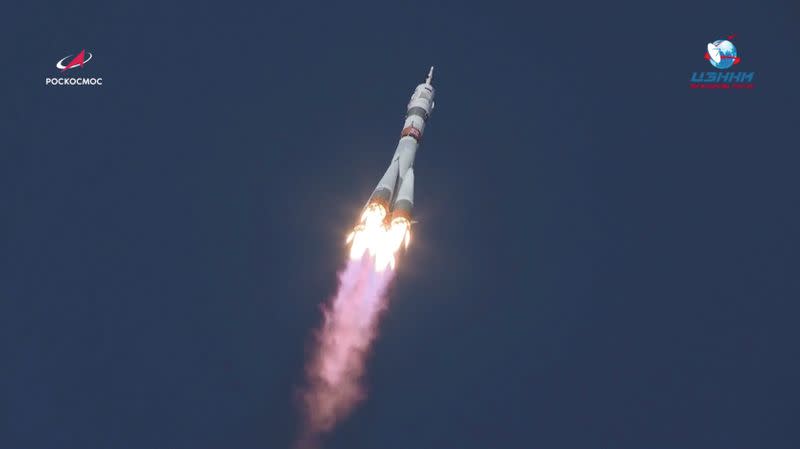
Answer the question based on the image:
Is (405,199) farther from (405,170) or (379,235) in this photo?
(405,170)

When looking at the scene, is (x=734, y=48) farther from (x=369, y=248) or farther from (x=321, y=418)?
(x=321, y=418)

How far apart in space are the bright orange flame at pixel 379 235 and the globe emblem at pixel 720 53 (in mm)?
48557

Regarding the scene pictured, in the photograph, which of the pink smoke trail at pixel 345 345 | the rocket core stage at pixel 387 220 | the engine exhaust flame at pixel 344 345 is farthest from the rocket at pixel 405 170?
the pink smoke trail at pixel 345 345

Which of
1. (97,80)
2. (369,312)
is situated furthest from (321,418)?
(97,80)

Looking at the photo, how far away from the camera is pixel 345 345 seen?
5872 cm

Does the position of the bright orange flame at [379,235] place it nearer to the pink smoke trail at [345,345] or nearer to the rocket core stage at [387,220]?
the rocket core stage at [387,220]

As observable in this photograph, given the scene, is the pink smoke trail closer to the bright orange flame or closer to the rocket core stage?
the rocket core stage

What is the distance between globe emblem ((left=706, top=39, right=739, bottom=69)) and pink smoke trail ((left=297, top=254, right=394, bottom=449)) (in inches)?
1900

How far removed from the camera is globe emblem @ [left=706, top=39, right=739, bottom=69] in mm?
78250

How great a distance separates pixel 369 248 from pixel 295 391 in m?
14.7

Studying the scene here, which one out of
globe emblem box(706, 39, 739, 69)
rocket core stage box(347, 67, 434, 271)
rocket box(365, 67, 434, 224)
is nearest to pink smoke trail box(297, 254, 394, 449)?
rocket core stage box(347, 67, 434, 271)

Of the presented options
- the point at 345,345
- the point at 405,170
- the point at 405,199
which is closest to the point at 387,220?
the point at 405,199

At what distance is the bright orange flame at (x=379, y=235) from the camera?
51.8 m

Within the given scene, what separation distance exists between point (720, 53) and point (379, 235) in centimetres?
5095
